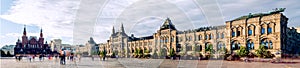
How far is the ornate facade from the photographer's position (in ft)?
140

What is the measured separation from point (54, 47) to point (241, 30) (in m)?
61.8

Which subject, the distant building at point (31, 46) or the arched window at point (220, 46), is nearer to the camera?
the arched window at point (220, 46)

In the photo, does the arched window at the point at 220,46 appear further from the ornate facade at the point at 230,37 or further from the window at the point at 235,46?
the window at the point at 235,46

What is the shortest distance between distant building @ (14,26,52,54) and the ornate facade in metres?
29.0

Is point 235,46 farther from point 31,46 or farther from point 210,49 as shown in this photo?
point 31,46

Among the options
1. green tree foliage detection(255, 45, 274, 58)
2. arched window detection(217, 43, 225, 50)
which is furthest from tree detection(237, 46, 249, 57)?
arched window detection(217, 43, 225, 50)

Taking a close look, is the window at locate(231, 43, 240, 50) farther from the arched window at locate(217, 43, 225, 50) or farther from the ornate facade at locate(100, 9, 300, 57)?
the arched window at locate(217, 43, 225, 50)

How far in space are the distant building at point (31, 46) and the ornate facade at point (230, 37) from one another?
28969 millimetres

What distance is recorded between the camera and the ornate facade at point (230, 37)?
1677 inches

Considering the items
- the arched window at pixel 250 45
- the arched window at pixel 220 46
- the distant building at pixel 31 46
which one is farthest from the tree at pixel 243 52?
the distant building at pixel 31 46

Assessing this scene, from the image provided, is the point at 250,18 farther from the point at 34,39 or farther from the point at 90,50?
the point at 34,39

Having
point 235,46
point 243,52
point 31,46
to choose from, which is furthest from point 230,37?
point 31,46

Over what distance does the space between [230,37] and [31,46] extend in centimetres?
5982

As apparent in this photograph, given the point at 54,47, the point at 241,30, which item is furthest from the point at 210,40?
the point at 54,47
